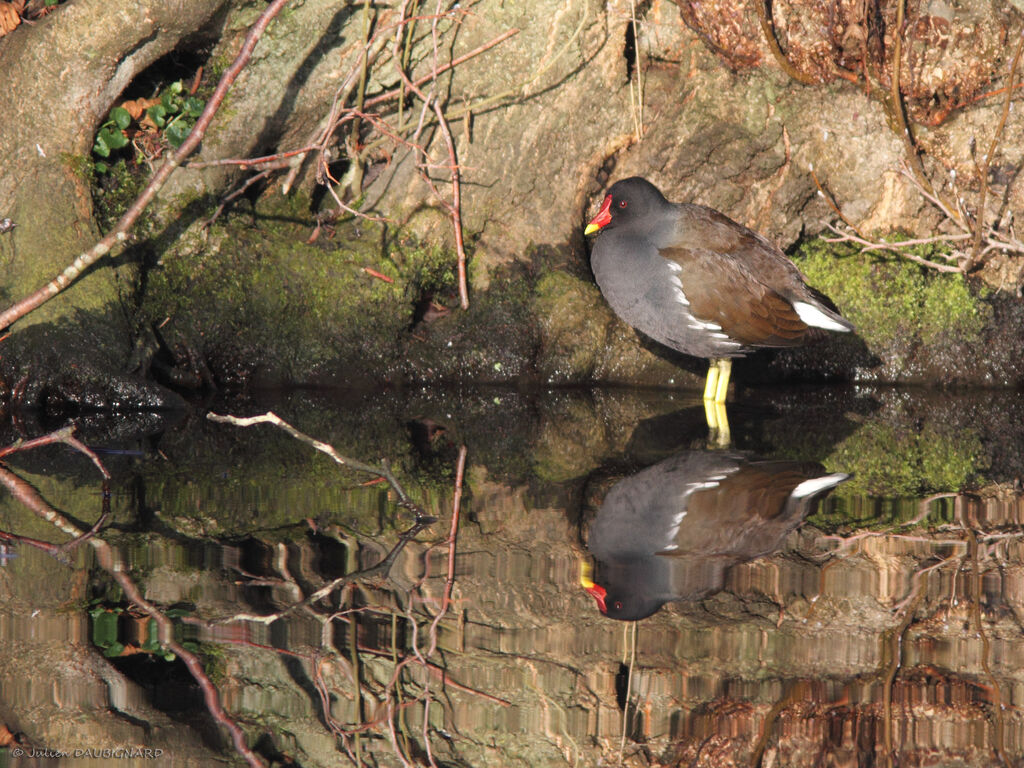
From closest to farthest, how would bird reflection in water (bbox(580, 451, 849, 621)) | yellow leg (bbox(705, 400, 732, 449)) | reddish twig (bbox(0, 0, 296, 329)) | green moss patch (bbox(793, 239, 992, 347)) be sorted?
1. bird reflection in water (bbox(580, 451, 849, 621))
2. yellow leg (bbox(705, 400, 732, 449))
3. reddish twig (bbox(0, 0, 296, 329))
4. green moss patch (bbox(793, 239, 992, 347))

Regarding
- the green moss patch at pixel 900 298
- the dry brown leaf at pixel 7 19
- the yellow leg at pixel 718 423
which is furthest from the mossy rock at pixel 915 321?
the dry brown leaf at pixel 7 19

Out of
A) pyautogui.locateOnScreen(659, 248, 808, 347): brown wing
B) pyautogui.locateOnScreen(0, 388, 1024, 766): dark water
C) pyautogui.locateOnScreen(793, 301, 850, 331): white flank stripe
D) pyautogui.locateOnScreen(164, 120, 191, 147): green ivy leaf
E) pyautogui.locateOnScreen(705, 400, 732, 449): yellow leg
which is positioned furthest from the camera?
pyautogui.locateOnScreen(164, 120, 191, 147): green ivy leaf

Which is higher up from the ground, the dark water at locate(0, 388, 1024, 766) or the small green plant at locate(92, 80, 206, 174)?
the small green plant at locate(92, 80, 206, 174)

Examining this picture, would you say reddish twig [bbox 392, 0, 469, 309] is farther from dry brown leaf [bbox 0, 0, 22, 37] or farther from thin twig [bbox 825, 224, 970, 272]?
thin twig [bbox 825, 224, 970, 272]

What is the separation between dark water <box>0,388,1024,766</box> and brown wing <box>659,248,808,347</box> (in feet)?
3.45

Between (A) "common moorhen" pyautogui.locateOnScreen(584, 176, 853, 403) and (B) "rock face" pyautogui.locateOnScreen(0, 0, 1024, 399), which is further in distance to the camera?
(B) "rock face" pyautogui.locateOnScreen(0, 0, 1024, 399)

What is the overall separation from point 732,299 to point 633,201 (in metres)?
0.78

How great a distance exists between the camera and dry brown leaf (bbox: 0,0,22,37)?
5.73m

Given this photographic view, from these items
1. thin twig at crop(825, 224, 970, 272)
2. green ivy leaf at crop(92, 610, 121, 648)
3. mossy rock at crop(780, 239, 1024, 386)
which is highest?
thin twig at crop(825, 224, 970, 272)

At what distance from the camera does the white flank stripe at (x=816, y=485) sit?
12.6ft

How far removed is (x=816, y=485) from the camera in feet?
13.1

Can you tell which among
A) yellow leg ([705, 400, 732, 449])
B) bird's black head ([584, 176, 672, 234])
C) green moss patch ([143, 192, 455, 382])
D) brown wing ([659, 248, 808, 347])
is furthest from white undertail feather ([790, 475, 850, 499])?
green moss patch ([143, 192, 455, 382])

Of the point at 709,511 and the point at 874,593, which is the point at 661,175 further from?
the point at 874,593

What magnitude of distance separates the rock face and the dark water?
6.29 ft
